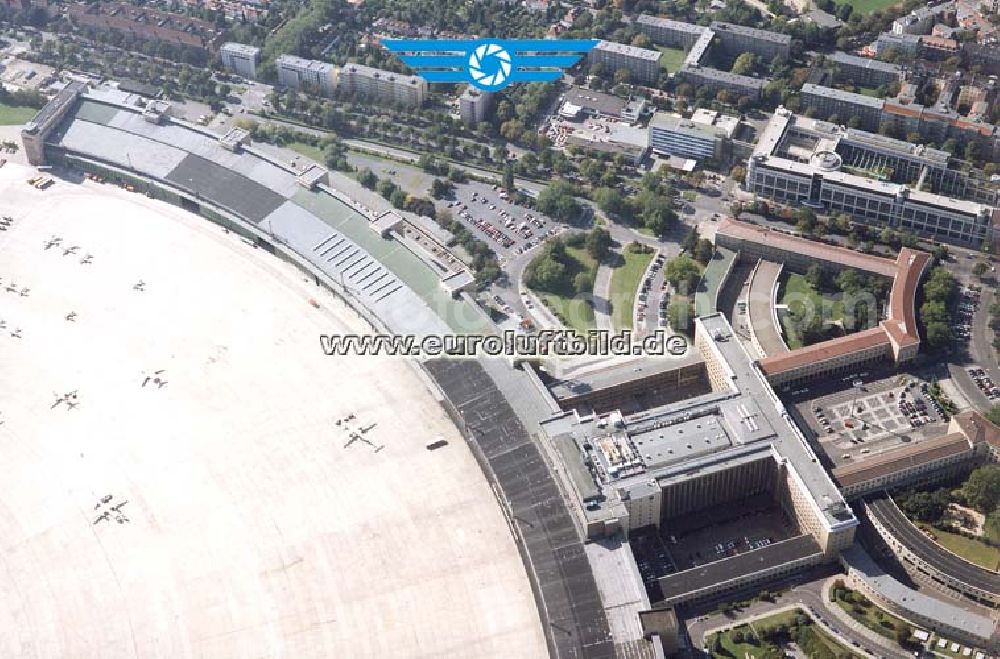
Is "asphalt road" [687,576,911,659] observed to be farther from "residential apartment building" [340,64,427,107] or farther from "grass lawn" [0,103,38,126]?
"grass lawn" [0,103,38,126]

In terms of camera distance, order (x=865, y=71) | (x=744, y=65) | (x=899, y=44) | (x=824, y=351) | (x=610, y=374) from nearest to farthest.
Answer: (x=824, y=351)
(x=610, y=374)
(x=865, y=71)
(x=744, y=65)
(x=899, y=44)

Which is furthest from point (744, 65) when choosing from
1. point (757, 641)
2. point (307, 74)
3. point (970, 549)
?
point (757, 641)

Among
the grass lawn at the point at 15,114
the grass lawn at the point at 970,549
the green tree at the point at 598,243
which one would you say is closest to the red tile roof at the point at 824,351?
the grass lawn at the point at 970,549

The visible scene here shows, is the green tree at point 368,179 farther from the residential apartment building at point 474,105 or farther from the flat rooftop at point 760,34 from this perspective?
the flat rooftop at point 760,34

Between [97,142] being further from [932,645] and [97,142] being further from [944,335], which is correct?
[932,645]

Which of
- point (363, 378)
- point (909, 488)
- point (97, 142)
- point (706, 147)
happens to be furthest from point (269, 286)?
point (909, 488)

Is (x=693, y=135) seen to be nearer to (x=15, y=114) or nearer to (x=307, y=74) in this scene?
(x=307, y=74)
